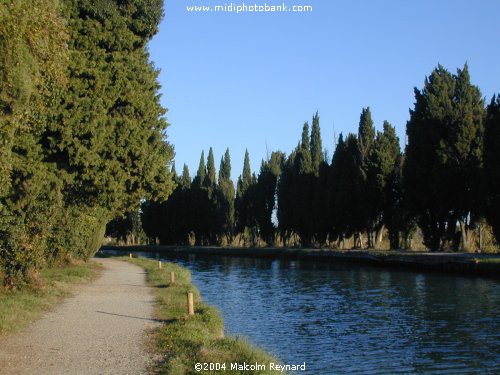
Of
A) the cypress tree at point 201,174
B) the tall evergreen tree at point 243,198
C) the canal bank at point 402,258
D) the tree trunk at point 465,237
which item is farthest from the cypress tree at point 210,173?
the tree trunk at point 465,237

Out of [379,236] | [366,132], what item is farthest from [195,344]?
[379,236]

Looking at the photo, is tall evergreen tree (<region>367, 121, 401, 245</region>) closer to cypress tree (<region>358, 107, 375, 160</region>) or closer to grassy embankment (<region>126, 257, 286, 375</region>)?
cypress tree (<region>358, 107, 375, 160</region>)

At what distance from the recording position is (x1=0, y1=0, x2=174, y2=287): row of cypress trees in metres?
18.7

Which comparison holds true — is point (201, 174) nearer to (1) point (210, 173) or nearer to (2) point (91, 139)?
(1) point (210, 173)

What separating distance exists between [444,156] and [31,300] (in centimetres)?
3617

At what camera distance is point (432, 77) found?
51.0 meters

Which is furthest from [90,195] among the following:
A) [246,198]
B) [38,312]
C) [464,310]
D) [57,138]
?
[246,198]

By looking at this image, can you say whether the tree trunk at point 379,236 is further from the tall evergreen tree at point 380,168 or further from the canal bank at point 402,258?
the canal bank at point 402,258

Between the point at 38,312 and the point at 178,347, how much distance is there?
6.53 m

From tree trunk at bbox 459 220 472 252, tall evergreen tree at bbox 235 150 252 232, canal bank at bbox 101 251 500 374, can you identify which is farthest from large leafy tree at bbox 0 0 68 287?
tall evergreen tree at bbox 235 150 252 232

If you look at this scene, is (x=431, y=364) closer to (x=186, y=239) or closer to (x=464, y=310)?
(x=464, y=310)

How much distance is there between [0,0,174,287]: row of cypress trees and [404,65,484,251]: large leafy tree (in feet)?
97.7

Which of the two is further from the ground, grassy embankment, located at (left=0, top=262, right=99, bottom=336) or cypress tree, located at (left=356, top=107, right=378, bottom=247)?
cypress tree, located at (left=356, top=107, right=378, bottom=247)

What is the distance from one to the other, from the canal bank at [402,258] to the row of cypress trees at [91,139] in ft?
70.6
